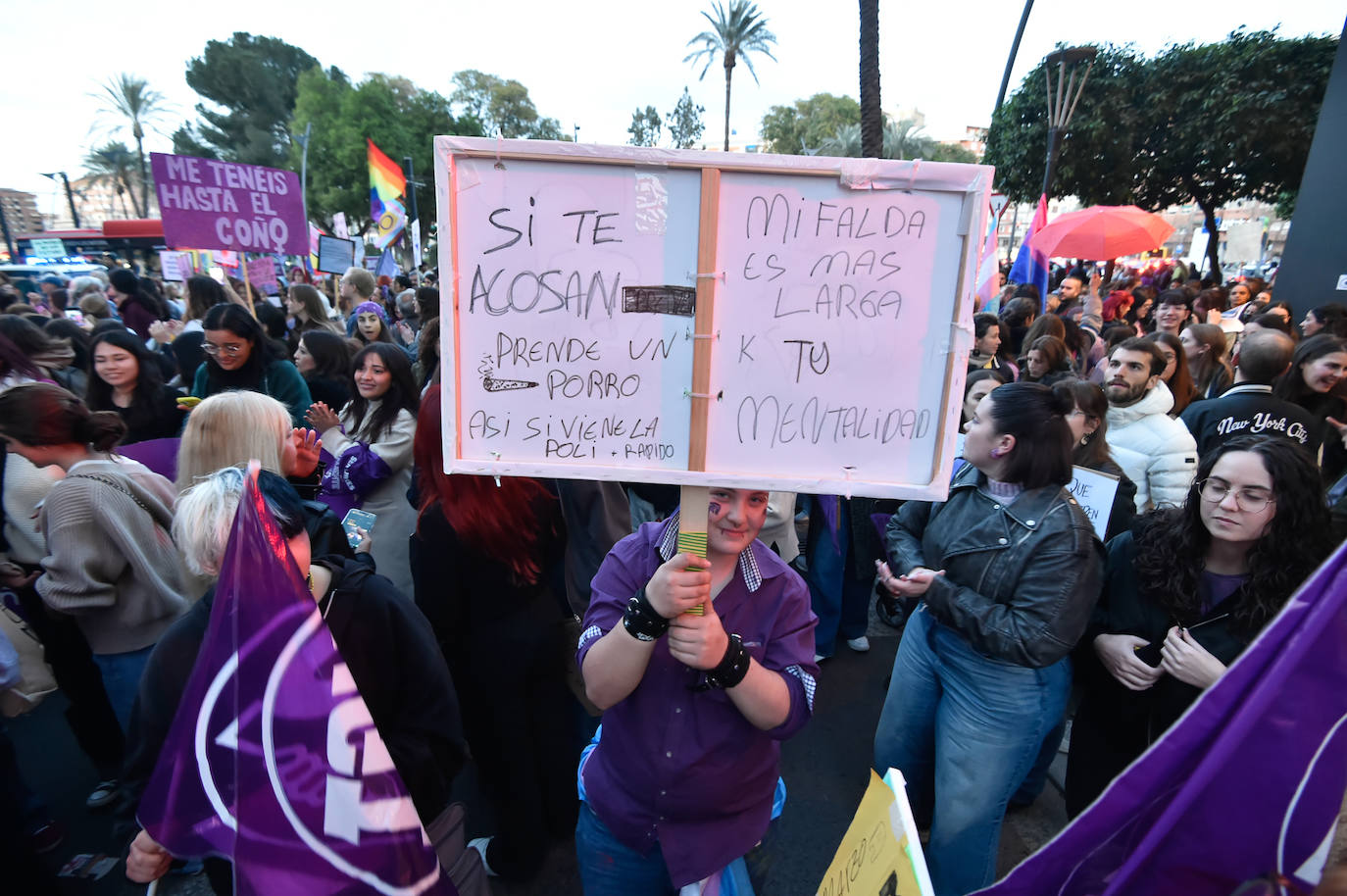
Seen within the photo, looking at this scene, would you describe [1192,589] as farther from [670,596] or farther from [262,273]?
[262,273]

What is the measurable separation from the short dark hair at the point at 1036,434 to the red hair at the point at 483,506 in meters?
1.65

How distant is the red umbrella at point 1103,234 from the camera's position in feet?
25.8

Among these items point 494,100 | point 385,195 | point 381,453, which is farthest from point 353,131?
point 381,453

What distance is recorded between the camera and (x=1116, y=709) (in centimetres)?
215

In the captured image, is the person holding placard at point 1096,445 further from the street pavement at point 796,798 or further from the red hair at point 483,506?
the red hair at point 483,506

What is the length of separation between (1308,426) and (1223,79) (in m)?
21.5

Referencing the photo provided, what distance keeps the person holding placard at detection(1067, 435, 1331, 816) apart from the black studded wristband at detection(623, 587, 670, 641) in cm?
160

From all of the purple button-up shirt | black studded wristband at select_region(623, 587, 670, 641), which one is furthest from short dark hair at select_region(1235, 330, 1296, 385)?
black studded wristband at select_region(623, 587, 670, 641)

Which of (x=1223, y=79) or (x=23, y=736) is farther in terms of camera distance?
(x=1223, y=79)

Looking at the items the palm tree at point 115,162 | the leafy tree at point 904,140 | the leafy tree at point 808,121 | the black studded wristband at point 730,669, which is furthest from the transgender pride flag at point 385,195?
the palm tree at point 115,162

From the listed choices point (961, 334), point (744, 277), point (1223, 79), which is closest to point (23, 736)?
point (744, 277)

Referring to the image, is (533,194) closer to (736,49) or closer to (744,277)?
(744,277)

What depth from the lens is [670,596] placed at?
1.26 metres

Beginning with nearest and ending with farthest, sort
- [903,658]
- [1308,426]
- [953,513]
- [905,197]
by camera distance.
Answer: [905,197] → [953,513] → [903,658] → [1308,426]
